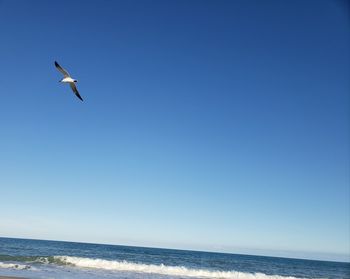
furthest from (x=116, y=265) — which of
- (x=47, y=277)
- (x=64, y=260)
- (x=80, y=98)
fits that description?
(x=80, y=98)

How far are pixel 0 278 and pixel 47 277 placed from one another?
242cm

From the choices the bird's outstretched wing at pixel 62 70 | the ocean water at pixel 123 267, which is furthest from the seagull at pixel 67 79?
the ocean water at pixel 123 267

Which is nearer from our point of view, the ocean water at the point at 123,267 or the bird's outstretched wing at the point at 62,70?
the bird's outstretched wing at the point at 62,70

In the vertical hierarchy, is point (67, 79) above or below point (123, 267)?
above

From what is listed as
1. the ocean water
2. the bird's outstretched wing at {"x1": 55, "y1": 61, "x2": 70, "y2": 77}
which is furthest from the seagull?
the ocean water

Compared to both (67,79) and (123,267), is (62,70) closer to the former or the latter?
(67,79)

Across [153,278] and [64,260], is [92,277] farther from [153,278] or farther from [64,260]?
[64,260]

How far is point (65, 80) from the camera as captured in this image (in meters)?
11.4

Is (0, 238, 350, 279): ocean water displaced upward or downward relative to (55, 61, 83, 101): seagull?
downward

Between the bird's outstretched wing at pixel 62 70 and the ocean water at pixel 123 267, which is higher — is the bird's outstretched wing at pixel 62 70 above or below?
above

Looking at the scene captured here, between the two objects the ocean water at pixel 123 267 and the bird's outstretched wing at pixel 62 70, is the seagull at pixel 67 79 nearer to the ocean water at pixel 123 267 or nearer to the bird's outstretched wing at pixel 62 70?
the bird's outstretched wing at pixel 62 70

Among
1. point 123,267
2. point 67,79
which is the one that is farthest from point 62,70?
point 123,267

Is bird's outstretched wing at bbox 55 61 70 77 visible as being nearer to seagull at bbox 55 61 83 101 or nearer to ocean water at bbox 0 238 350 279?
seagull at bbox 55 61 83 101

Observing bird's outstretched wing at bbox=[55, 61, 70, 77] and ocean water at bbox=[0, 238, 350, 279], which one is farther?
ocean water at bbox=[0, 238, 350, 279]
